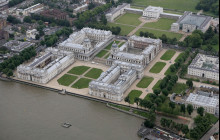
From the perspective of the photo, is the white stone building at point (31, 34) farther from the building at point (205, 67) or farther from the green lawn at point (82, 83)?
the building at point (205, 67)

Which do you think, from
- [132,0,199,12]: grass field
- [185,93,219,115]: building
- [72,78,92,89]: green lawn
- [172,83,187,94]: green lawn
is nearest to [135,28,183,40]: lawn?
[132,0,199,12]: grass field

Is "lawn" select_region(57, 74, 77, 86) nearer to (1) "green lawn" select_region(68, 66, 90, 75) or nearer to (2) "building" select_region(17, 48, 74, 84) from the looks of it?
(1) "green lawn" select_region(68, 66, 90, 75)

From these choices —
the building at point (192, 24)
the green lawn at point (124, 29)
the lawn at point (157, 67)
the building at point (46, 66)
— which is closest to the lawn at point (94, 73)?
the building at point (46, 66)

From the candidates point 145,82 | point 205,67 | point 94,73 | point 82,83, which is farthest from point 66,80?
point 205,67

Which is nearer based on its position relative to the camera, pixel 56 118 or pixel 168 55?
pixel 56 118

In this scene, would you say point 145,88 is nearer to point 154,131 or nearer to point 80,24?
point 154,131

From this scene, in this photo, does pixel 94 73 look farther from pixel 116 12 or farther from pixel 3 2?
pixel 3 2
